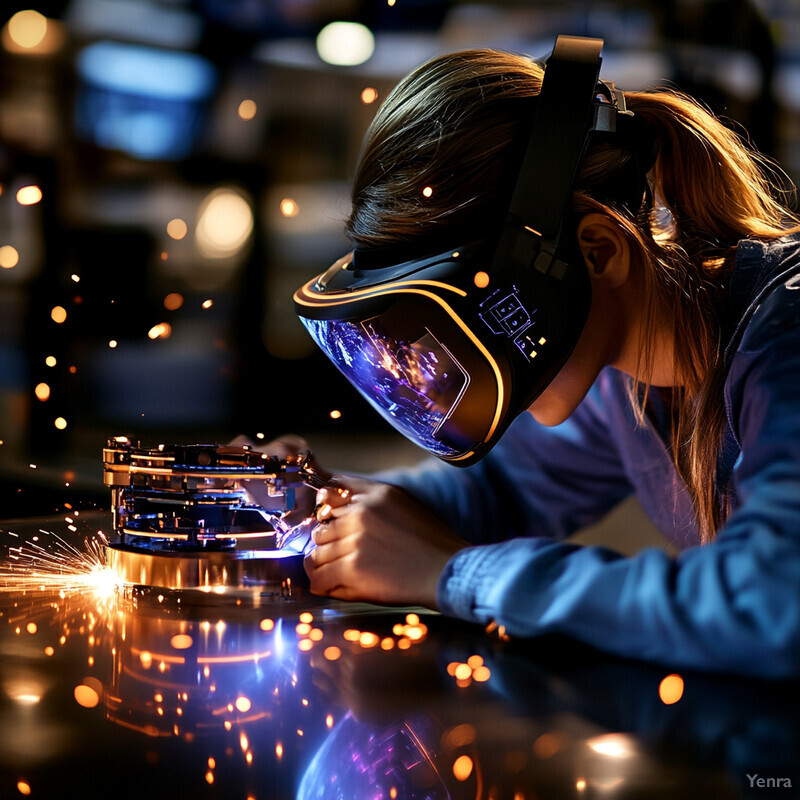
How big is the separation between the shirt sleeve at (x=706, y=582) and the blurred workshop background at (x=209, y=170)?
3.61ft

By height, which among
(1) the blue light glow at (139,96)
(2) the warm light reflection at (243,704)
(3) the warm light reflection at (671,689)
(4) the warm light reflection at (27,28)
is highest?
(4) the warm light reflection at (27,28)

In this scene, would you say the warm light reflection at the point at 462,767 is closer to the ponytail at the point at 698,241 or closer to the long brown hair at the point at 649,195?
the long brown hair at the point at 649,195

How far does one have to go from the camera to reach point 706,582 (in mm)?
650

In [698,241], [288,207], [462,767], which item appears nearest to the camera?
[462,767]

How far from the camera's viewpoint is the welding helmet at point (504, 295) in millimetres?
748

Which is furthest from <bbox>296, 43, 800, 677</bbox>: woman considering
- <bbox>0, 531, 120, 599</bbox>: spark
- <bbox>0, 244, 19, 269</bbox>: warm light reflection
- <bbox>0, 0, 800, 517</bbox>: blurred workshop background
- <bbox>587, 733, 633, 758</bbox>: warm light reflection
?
<bbox>0, 244, 19, 269</bbox>: warm light reflection

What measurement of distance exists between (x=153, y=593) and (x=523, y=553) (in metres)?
0.38

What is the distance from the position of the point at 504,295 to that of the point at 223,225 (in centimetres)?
145

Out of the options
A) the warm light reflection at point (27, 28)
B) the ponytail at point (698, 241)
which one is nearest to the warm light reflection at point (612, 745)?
the ponytail at point (698, 241)

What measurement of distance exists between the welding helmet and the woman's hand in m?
0.11

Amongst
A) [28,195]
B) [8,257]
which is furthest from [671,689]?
[28,195]

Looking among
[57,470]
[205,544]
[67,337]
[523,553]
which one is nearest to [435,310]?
[523,553]

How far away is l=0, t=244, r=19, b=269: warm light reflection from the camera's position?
177 cm

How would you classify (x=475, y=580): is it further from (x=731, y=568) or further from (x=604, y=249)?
(x=604, y=249)
